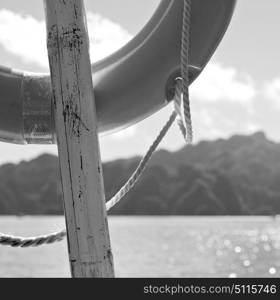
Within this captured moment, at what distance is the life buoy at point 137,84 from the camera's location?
4.50 feet

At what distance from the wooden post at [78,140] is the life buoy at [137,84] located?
122mm

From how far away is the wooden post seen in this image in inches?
47.7

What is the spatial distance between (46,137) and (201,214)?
234 feet

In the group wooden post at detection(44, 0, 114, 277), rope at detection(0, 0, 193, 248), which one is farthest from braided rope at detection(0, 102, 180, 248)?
wooden post at detection(44, 0, 114, 277)

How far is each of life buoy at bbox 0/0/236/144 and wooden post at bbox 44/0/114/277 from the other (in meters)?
0.12

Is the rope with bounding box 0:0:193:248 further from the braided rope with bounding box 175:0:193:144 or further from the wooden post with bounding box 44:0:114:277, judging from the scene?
the wooden post with bounding box 44:0:114:277

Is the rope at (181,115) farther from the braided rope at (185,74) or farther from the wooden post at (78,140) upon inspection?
the wooden post at (78,140)

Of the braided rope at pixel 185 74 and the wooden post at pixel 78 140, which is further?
the braided rope at pixel 185 74

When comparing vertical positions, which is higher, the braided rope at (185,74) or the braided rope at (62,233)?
the braided rope at (185,74)

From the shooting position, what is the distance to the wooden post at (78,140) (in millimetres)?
1212

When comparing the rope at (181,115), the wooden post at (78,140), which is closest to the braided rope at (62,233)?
the rope at (181,115)

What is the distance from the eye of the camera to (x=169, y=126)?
1.39 meters

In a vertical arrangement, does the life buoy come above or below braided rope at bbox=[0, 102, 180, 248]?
above
